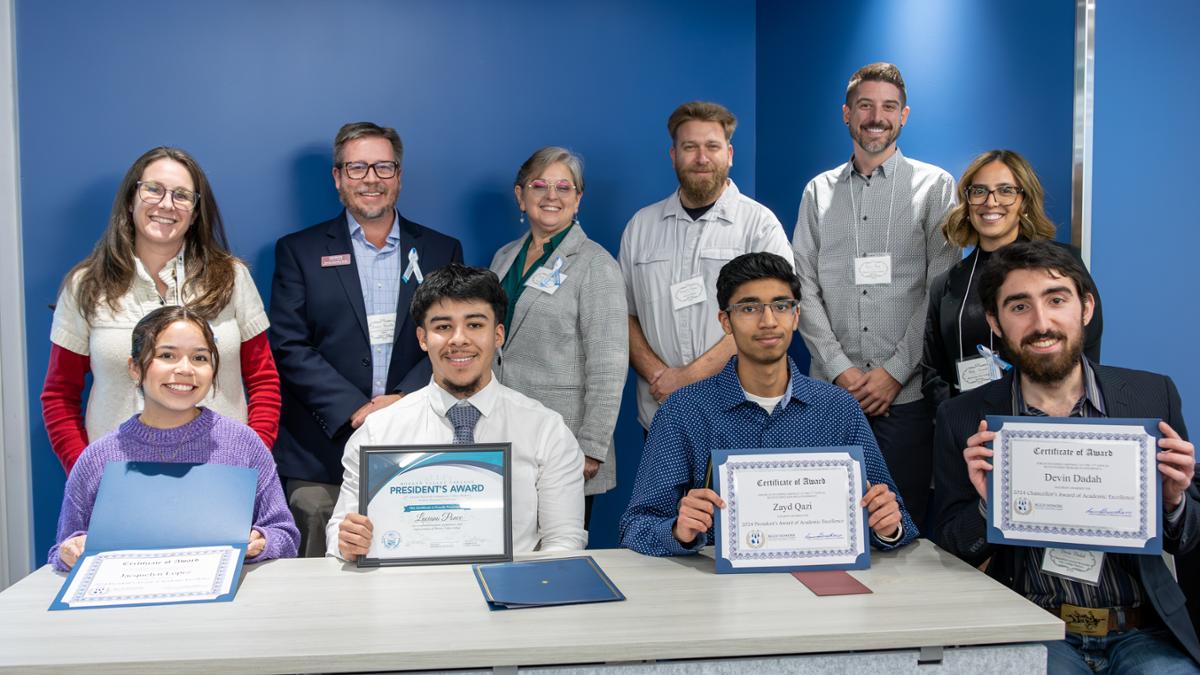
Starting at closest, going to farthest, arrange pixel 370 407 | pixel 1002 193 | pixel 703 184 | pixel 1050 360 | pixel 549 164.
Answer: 1. pixel 1050 360
2. pixel 1002 193
3. pixel 370 407
4. pixel 549 164
5. pixel 703 184

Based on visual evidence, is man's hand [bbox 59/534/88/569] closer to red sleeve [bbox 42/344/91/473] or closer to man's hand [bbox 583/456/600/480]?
red sleeve [bbox 42/344/91/473]

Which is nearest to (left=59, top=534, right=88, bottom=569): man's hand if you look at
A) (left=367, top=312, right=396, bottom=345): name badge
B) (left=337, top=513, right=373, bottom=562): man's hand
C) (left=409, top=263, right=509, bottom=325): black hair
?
(left=337, top=513, right=373, bottom=562): man's hand

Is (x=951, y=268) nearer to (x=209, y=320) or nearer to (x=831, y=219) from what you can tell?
(x=831, y=219)

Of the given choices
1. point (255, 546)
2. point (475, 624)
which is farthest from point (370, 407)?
point (475, 624)

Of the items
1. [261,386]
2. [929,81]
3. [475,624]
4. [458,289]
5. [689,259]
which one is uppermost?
[929,81]

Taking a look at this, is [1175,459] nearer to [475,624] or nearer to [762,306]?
[762,306]

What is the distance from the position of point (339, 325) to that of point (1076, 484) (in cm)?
251

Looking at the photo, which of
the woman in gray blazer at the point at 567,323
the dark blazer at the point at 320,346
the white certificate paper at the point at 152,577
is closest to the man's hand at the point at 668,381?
the woman in gray blazer at the point at 567,323

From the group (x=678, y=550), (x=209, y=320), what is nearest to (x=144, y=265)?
(x=209, y=320)

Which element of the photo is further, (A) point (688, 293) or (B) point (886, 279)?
(A) point (688, 293)

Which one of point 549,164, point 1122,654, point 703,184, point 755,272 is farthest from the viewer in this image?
point 703,184

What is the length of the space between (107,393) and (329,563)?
4.15ft

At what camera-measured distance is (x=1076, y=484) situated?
2086 mm

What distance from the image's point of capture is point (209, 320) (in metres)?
3.12
